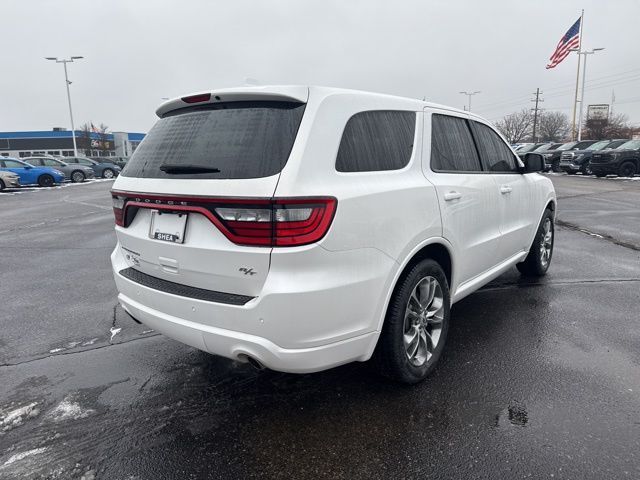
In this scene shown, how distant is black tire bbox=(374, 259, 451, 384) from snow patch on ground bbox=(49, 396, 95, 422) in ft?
5.98

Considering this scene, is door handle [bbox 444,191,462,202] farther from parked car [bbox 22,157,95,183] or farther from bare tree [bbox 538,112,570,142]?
bare tree [bbox 538,112,570,142]

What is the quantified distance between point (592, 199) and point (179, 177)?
14.4 metres

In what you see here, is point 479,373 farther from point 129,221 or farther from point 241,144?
point 129,221

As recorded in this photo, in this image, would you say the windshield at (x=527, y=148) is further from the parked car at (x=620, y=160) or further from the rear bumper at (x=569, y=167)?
the parked car at (x=620, y=160)

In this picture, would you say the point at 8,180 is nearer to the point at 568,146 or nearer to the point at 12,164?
the point at 12,164

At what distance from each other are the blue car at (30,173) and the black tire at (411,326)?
2387 centimetres

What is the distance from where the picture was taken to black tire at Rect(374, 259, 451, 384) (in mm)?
2676

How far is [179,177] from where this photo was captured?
2.48 metres

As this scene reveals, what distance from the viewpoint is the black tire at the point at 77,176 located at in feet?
89.6

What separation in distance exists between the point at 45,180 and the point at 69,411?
23623 millimetres

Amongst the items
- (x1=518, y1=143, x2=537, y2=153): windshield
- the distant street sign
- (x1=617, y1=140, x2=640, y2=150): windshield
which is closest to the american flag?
(x1=518, y1=143, x2=537, y2=153): windshield

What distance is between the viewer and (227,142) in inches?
95.7

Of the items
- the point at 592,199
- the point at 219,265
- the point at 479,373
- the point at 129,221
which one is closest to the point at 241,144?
the point at 219,265

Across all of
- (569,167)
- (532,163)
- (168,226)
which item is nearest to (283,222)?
(168,226)
